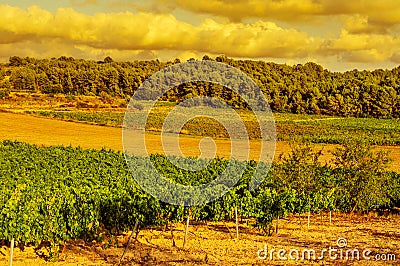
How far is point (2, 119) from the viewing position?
7081 cm

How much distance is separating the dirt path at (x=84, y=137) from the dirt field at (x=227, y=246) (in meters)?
28.5

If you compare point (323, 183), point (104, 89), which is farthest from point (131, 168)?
point (104, 89)

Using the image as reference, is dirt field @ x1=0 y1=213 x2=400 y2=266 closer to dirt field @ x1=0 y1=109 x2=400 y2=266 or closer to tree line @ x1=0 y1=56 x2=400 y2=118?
dirt field @ x1=0 y1=109 x2=400 y2=266

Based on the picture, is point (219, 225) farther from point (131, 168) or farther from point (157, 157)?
point (157, 157)

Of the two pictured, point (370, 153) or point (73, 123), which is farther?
point (73, 123)

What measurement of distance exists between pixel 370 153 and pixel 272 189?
245 inches

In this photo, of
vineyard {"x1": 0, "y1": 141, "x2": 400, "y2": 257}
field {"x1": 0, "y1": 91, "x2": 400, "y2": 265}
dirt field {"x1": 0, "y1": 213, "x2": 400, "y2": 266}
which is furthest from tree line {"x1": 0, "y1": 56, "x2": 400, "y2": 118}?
dirt field {"x1": 0, "y1": 213, "x2": 400, "y2": 266}

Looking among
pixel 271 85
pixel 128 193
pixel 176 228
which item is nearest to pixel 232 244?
pixel 176 228

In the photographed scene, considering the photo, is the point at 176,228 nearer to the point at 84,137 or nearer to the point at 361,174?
the point at 361,174

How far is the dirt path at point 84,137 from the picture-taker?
54.4m

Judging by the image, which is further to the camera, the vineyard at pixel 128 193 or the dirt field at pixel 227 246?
the dirt field at pixel 227 246

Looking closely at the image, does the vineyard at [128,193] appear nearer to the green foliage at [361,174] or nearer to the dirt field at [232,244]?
the green foliage at [361,174]

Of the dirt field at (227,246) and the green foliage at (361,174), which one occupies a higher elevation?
the green foliage at (361,174)

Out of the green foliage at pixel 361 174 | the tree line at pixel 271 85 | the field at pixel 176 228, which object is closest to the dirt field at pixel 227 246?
the field at pixel 176 228
